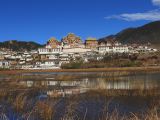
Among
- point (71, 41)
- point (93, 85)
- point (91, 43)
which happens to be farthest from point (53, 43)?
point (93, 85)

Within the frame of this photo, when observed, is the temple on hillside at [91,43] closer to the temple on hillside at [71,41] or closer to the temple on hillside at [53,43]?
the temple on hillside at [71,41]

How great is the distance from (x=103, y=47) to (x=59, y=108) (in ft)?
476

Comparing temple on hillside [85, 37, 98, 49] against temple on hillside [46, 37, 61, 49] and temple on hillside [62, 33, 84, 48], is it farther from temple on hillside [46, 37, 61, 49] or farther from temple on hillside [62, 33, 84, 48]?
temple on hillside [46, 37, 61, 49]

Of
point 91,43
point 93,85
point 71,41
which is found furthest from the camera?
point 91,43

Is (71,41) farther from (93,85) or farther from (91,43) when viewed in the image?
(93,85)

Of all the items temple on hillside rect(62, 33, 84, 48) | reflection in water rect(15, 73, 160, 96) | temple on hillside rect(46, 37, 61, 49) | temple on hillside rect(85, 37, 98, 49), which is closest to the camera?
reflection in water rect(15, 73, 160, 96)

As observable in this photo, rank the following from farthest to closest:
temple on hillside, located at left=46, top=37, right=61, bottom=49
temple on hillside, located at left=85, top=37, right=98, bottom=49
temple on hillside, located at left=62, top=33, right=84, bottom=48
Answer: temple on hillside, located at left=85, top=37, right=98, bottom=49 < temple on hillside, located at left=62, top=33, right=84, bottom=48 < temple on hillside, located at left=46, top=37, right=61, bottom=49

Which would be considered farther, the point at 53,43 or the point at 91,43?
the point at 91,43

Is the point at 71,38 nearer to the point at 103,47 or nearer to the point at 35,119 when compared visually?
the point at 103,47

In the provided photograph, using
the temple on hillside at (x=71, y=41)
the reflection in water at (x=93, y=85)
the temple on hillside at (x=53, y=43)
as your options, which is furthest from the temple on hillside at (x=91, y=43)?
the reflection in water at (x=93, y=85)

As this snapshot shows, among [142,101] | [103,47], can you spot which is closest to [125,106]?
[142,101]

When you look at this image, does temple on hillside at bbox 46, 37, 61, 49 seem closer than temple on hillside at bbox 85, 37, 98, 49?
Yes

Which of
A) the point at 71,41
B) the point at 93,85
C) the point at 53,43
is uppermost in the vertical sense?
the point at 71,41

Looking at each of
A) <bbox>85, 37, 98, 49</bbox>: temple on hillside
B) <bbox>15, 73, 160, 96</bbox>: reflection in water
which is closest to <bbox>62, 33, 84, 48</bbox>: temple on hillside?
<bbox>85, 37, 98, 49</bbox>: temple on hillside
